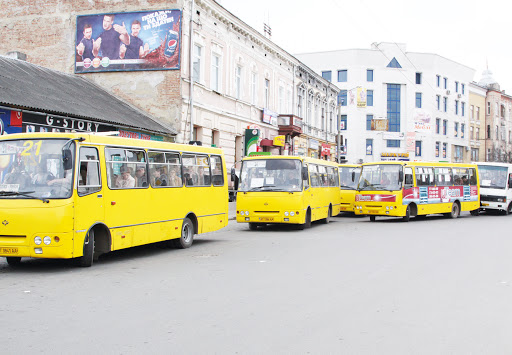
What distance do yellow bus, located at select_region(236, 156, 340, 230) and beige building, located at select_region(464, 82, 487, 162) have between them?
75.6 meters

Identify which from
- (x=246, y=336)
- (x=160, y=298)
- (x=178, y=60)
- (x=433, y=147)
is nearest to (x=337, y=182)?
(x=178, y=60)

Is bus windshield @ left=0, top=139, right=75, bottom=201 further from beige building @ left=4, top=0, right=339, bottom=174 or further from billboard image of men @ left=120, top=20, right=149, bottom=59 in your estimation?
billboard image of men @ left=120, top=20, right=149, bottom=59

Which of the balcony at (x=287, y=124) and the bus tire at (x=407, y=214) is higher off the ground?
the balcony at (x=287, y=124)

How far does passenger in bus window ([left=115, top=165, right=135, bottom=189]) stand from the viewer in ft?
37.0

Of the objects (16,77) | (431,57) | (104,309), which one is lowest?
(104,309)

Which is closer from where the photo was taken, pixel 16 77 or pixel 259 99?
pixel 16 77

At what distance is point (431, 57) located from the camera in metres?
82.1

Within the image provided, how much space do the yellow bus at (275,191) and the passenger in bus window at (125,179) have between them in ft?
23.6

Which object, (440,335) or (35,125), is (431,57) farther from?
(440,335)

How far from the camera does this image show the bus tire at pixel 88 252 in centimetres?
1032

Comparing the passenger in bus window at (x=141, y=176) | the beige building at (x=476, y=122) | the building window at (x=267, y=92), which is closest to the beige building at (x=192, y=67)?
the building window at (x=267, y=92)

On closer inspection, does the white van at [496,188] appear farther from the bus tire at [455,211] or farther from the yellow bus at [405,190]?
the yellow bus at [405,190]

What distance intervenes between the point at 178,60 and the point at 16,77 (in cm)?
778

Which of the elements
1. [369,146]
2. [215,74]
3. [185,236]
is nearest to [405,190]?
[185,236]
